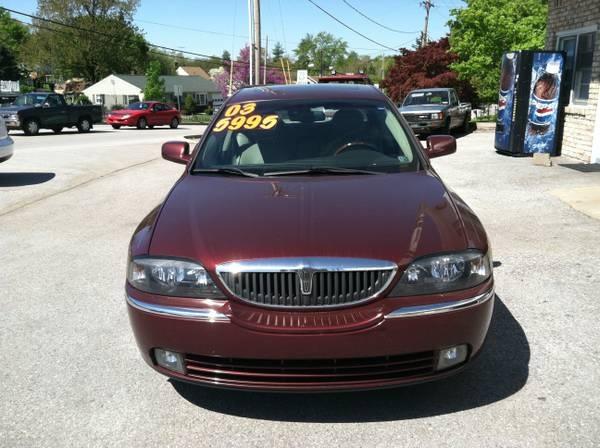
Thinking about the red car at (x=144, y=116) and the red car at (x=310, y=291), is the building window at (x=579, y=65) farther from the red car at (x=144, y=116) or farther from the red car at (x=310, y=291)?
the red car at (x=144, y=116)

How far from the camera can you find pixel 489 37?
28797mm

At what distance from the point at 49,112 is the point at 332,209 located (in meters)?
24.4

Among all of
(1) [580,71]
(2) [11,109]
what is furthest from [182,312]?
(2) [11,109]

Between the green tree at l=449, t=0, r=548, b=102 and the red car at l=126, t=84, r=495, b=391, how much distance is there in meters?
28.1

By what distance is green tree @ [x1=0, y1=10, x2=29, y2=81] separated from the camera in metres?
78.8

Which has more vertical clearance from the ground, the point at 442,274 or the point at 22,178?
the point at 442,274

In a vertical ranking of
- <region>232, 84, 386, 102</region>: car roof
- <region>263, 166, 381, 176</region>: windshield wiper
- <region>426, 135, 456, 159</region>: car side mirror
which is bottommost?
<region>263, 166, 381, 176</region>: windshield wiper

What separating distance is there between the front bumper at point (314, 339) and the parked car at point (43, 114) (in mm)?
22951

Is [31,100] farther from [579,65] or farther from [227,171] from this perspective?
[227,171]

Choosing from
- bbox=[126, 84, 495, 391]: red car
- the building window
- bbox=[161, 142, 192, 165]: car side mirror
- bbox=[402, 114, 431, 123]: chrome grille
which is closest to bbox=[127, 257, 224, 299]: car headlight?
bbox=[126, 84, 495, 391]: red car

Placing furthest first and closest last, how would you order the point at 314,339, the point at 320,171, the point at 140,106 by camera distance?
the point at 140,106 → the point at 320,171 → the point at 314,339

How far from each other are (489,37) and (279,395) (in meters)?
29.1

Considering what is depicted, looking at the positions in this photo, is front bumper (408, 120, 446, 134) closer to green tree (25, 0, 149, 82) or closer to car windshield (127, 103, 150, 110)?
car windshield (127, 103, 150, 110)

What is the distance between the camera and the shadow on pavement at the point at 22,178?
10516 millimetres
